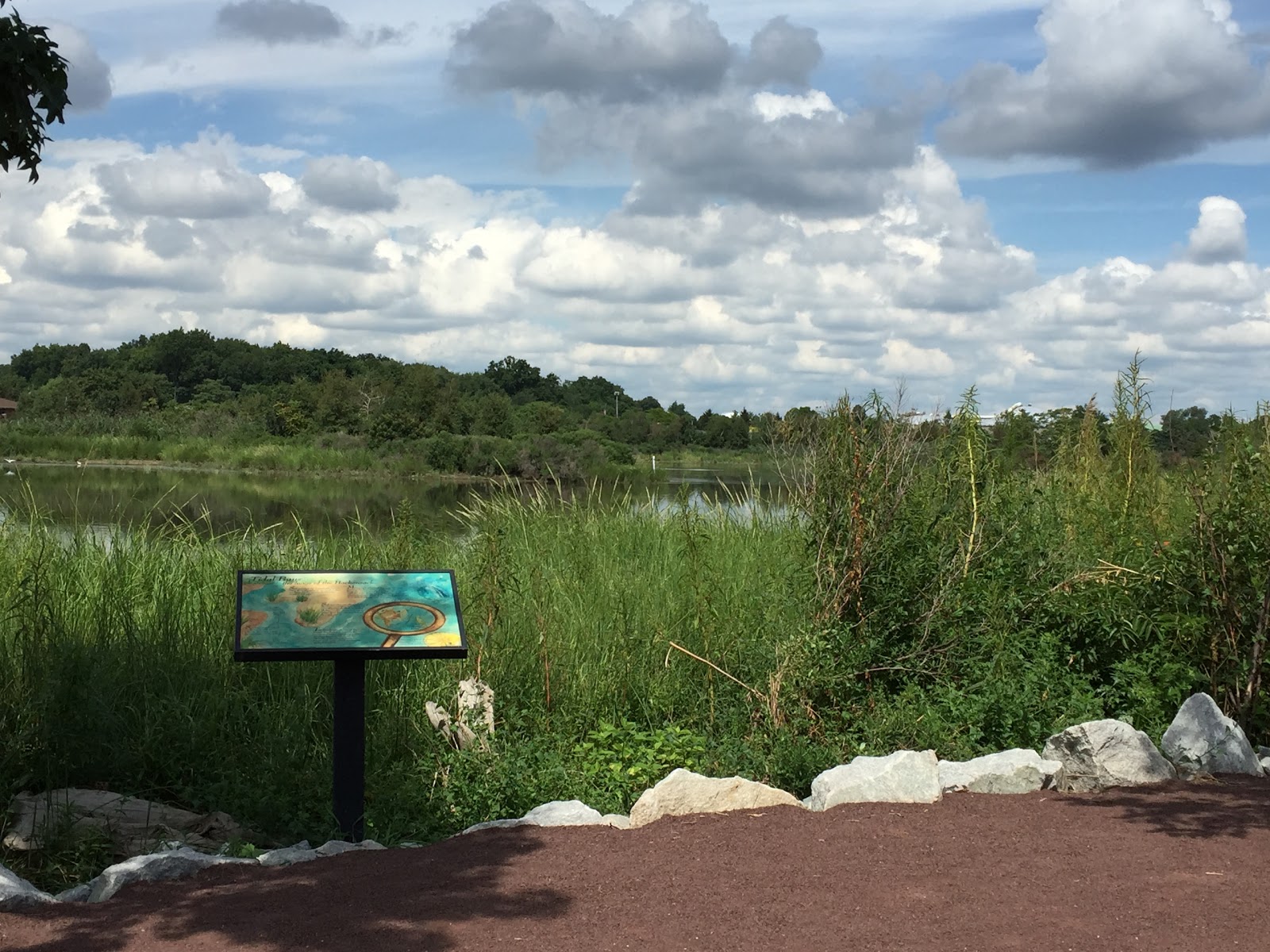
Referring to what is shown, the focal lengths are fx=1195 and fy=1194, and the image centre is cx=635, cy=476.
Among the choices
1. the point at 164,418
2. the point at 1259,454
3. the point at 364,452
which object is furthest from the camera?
the point at 164,418

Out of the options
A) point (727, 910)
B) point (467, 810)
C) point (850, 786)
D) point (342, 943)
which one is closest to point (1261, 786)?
point (850, 786)

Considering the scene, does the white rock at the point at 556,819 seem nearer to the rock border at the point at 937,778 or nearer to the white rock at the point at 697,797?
the rock border at the point at 937,778

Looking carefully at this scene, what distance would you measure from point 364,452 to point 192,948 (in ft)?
128

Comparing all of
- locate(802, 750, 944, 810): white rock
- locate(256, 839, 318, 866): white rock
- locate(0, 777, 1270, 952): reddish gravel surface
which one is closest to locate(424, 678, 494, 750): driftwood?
locate(0, 777, 1270, 952): reddish gravel surface

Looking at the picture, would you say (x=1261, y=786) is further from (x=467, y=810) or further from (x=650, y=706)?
(x=467, y=810)

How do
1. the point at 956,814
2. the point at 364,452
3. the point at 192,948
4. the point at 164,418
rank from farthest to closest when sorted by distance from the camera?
the point at 164,418, the point at 364,452, the point at 956,814, the point at 192,948

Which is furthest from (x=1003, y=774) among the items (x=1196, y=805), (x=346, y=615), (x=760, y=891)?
(x=346, y=615)

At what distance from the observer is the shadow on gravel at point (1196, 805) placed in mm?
5035

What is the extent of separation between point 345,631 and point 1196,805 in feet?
12.9

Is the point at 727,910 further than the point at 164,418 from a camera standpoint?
No

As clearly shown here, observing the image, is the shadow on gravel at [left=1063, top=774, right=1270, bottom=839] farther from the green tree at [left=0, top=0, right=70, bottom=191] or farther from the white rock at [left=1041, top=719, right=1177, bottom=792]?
the green tree at [left=0, top=0, right=70, bottom=191]

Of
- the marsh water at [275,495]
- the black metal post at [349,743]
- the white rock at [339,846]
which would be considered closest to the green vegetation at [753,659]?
the black metal post at [349,743]

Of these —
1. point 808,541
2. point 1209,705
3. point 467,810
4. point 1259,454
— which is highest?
point 1259,454

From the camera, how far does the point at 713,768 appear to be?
21.1 ft
